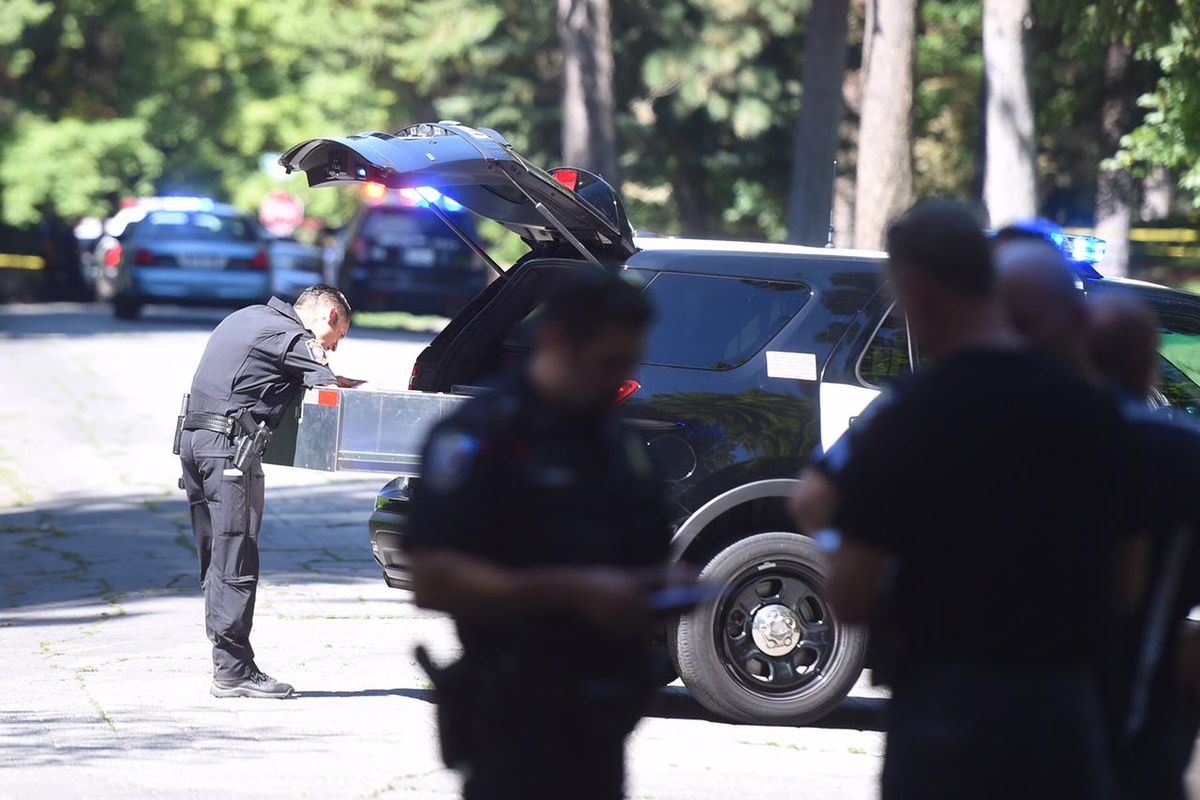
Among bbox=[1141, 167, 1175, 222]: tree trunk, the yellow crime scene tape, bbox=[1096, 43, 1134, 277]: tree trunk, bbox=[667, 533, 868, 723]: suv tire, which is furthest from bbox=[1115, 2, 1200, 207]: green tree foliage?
the yellow crime scene tape

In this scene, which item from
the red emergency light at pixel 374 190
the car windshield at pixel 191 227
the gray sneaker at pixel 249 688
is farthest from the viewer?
the car windshield at pixel 191 227

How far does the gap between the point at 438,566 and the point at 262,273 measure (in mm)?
25390

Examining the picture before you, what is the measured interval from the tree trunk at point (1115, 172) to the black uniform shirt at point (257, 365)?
19.2 m

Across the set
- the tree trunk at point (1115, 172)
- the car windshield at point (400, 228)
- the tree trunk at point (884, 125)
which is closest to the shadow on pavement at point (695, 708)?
the tree trunk at point (884, 125)

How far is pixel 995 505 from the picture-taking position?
3199 millimetres

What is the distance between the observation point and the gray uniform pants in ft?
25.1

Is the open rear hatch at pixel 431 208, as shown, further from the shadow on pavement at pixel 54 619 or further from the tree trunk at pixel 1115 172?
the tree trunk at pixel 1115 172

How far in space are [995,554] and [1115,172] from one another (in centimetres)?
2585

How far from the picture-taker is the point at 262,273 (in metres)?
28.3

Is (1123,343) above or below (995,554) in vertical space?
above

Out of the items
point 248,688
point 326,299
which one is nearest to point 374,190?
point 326,299

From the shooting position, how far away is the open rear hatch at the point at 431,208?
695cm

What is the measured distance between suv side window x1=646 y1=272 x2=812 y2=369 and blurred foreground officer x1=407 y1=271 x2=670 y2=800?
366cm

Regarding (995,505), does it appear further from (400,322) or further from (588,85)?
(400,322)
